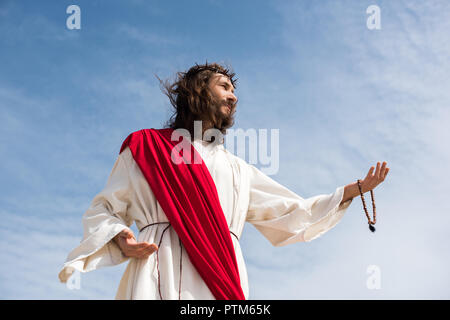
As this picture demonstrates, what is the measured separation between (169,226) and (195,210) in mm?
225

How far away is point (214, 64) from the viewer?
6.09 meters

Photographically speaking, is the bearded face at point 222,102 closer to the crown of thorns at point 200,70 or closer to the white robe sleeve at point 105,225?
the crown of thorns at point 200,70

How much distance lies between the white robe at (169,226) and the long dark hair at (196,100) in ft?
0.76

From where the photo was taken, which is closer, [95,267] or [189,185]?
[95,267]

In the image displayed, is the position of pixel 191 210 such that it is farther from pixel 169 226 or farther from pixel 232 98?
pixel 232 98

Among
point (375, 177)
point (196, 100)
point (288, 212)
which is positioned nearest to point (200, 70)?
point (196, 100)

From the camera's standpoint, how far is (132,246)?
471cm

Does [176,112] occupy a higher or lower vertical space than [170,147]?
higher

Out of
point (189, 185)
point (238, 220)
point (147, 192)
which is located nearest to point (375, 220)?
point (238, 220)

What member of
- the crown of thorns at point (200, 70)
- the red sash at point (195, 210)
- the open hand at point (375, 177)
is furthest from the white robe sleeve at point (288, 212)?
the crown of thorns at point (200, 70)

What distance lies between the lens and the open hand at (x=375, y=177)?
Answer: 5121mm
